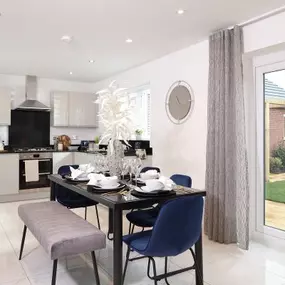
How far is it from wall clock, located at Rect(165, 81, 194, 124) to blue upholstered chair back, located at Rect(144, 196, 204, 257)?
222 centimetres

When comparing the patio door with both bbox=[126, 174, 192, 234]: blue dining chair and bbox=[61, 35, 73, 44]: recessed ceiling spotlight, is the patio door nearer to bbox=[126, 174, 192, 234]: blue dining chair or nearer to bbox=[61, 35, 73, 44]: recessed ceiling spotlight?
bbox=[126, 174, 192, 234]: blue dining chair

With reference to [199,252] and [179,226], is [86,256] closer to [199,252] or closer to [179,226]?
[199,252]

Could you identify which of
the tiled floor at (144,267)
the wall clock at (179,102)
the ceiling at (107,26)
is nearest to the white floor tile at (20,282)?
the tiled floor at (144,267)

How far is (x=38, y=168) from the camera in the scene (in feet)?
19.1

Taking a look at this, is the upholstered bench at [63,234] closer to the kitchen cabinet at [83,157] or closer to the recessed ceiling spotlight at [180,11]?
the recessed ceiling spotlight at [180,11]

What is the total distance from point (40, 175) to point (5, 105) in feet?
4.93

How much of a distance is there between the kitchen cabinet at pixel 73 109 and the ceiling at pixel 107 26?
55.2 inches

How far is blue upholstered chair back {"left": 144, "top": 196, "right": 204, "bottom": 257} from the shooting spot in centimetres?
202

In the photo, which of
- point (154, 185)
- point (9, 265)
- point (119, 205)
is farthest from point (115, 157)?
point (9, 265)

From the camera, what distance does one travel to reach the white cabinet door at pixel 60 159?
6.02m

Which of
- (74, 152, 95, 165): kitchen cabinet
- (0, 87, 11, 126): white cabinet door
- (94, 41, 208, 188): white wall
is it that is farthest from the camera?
(0, 87, 11, 126): white cabinet door

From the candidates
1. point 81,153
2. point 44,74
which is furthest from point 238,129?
point 44,74

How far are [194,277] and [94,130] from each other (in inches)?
196

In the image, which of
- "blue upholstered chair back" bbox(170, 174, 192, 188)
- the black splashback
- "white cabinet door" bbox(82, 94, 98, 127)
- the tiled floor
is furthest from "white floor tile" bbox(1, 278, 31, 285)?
"white cabinet door" bbox(82, 94, 98, 127)
